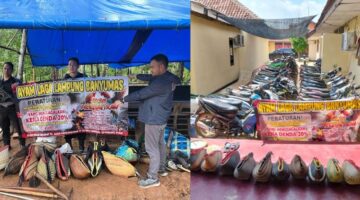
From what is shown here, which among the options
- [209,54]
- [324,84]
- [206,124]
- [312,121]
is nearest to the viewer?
[209,54]

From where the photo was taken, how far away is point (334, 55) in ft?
13.4

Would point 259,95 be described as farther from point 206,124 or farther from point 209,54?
point 209,54

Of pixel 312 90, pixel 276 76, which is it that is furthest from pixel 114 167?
pixel 276 76

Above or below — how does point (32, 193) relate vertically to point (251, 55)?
below

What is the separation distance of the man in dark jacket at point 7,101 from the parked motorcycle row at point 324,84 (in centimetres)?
261

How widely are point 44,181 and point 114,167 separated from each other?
1.72ft

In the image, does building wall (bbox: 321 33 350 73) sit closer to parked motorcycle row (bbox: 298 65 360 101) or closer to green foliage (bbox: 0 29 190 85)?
parked motorcycle row (bbox: 298 65 360 101)

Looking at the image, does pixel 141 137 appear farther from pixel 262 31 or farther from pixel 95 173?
pixel 262 31

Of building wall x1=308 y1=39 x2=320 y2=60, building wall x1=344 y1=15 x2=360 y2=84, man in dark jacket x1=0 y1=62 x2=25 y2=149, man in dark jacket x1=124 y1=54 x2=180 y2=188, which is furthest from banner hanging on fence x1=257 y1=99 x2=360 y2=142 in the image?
man in dark jacket x1=0 y1=62 x2=25 y2=149

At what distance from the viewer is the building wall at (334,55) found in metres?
3.81

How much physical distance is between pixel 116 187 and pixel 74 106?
0.86m

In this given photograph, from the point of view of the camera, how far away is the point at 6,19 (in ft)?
7.90

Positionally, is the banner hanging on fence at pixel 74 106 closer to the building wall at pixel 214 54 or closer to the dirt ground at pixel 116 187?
the dirt ground at pixel 116 187

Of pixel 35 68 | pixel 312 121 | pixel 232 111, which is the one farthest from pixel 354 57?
pixel 35 68
